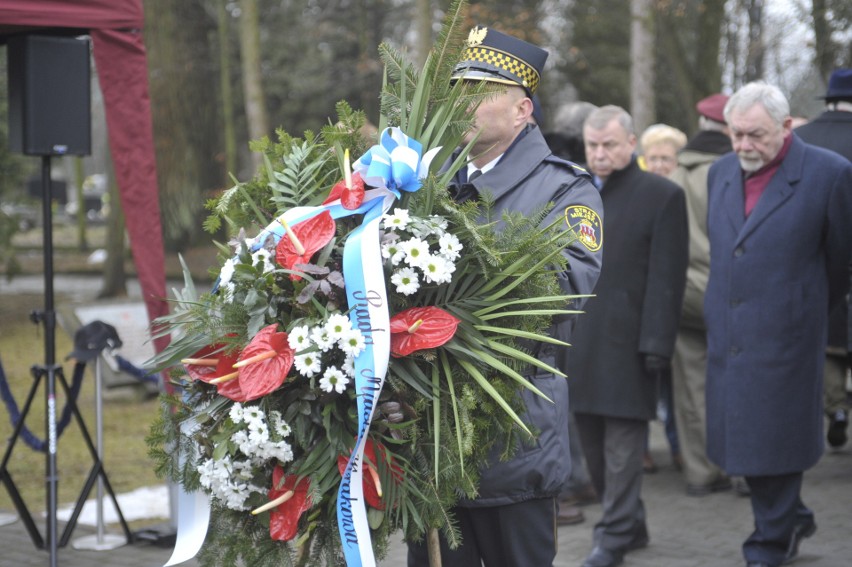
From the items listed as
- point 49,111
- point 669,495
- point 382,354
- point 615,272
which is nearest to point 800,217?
point 615,272

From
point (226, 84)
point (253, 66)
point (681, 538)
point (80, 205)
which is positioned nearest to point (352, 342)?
point (681, 538)

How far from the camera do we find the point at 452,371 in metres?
2.72

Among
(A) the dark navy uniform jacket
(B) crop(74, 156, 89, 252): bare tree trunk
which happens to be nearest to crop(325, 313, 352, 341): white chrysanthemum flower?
(A) the dark navy uniform jacket

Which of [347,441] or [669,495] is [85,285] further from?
[347,441]

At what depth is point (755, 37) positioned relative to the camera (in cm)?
1933

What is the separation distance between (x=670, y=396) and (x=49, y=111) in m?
4.21

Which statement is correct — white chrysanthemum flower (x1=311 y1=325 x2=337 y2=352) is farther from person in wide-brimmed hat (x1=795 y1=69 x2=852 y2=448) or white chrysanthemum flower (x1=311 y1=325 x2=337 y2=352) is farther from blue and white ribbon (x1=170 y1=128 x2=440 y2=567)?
person in wide-brimmed hat (x1=795 y1=69 x2=852 y2=448)

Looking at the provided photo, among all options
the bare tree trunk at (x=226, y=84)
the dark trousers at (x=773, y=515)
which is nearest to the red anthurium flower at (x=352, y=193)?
the dark trousers at (x=773, y=515)

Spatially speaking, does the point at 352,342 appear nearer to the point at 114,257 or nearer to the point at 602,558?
the point at 602,558

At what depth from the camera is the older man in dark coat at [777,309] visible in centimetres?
473

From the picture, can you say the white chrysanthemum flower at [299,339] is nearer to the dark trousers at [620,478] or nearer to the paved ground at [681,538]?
the paved ground at [681,538]

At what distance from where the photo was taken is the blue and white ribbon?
259 cm

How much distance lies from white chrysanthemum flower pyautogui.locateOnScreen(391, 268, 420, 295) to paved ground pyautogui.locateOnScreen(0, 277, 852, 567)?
7.58 ft

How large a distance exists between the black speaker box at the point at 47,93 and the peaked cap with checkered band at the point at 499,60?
2720 mm
